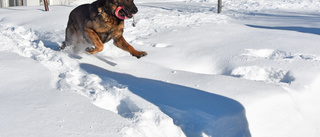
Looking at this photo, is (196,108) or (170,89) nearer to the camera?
(196,108)

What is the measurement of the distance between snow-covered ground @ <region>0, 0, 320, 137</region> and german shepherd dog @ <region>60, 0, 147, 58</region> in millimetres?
228

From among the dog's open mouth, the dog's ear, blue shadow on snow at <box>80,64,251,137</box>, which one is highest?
the dog's ear

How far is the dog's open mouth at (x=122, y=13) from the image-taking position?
3.28 metres

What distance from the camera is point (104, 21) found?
11.1 ft

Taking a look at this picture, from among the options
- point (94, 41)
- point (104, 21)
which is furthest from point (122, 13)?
point (94, 41)

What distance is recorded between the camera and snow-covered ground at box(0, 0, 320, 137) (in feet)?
6.59

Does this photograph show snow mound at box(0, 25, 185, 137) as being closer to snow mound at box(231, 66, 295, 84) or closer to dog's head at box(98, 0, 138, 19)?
dog's head at box(98, 0, 138, 19)

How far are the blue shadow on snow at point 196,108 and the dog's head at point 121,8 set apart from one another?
0.80m

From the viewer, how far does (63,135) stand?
173 centimetres

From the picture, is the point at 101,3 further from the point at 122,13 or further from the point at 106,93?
the point at 106,93

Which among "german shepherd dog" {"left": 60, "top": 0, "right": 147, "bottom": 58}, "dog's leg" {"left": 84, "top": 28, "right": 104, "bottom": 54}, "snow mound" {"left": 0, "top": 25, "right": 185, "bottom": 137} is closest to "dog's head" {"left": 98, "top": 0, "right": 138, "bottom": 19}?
"german shepherd dog" {"left": 60, "top": 0, "right": 147, "bottom": 58}

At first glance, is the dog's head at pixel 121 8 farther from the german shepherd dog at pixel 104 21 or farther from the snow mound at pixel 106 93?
the snow mound at pixel 106 93

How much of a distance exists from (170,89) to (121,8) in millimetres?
1098

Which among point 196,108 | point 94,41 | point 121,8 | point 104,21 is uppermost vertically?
point 121,8
